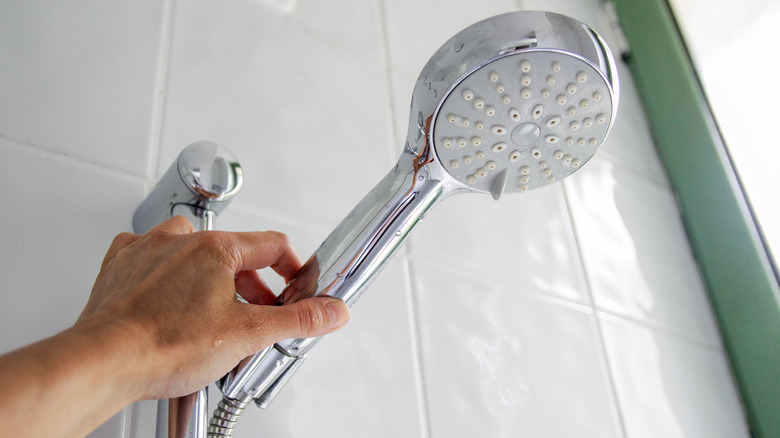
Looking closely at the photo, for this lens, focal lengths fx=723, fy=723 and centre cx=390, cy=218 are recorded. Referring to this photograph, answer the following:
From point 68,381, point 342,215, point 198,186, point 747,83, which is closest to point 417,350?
point 342,215

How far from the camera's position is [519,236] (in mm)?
733

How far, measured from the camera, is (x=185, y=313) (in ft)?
1.09

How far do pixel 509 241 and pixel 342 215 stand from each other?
0.19 metres

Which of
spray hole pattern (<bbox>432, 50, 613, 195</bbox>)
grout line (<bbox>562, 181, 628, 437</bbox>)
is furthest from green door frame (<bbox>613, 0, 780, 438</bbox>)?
spray hole pattern (<bbox>432, 50, 613, 195</bbox>)

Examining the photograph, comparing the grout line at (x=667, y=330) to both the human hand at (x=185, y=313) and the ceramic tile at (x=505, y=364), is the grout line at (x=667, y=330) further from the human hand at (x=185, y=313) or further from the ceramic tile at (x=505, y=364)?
the human hand at (x=185, y=313)

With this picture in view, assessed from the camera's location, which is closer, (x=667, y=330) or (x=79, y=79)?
(x=79, y=79)

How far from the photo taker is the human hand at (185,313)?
1.03 ft

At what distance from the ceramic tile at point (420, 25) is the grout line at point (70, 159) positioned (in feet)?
1.09

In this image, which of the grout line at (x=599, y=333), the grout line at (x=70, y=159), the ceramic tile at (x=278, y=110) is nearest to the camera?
the grout line at (x=70, y=159)

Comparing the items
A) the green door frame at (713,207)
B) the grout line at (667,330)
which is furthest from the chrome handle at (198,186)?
the green door frame at (713,207)

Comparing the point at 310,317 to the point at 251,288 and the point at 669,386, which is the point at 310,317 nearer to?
the point at 251,288

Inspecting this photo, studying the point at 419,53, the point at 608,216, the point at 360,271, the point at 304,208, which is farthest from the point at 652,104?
the point at 360,271

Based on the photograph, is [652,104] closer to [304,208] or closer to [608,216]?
[608,216]

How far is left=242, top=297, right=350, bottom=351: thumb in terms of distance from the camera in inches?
14.0
